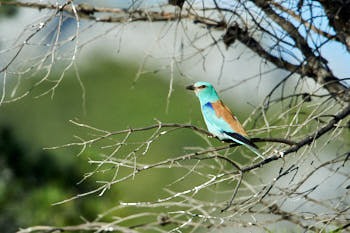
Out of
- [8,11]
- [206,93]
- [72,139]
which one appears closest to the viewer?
[206,93]

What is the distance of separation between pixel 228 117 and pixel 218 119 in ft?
0.25

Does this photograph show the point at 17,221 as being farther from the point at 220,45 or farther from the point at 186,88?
the point at 220,45

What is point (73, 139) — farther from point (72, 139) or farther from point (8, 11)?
point (8, 11)

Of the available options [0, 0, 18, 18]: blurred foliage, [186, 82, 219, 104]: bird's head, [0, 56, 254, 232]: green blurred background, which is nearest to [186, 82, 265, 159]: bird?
[186, 82, 219, 104]: bird's head

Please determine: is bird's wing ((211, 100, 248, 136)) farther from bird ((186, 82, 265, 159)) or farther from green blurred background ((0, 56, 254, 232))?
green blurred background ((0, 56, 254, 232))

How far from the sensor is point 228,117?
383 cm

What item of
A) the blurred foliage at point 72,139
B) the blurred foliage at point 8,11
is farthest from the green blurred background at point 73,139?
the blurred foliage at point 8,11

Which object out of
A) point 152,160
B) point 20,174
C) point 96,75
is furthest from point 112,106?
point 20,174

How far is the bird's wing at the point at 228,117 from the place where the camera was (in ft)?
11.7

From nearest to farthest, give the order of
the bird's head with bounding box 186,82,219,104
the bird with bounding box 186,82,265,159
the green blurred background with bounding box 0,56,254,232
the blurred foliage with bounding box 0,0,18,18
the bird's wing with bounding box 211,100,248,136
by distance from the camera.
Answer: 1. the bird with bounding box 186,82,265,159
2. the bird's wing with bounding box 211,100,248,136
3. the bird's head with bounding box 186,82,219,104
4. the green blurred background with bounding box 0,56,254,232
5. the blurred foliage with bounding box 0,0,18,18

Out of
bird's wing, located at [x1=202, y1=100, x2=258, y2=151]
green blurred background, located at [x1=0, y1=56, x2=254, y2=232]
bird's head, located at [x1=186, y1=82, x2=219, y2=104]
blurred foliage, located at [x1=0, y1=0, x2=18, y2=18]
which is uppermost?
blurred foliage, located at [x1=0, y1=0, x2=18, y2=18]

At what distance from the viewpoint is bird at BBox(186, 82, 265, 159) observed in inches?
136

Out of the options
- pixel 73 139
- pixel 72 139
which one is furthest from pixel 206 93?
pixel 72 139

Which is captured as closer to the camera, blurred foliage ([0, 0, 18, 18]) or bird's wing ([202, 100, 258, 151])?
bird's wing ([202, 100, 258, 151])
